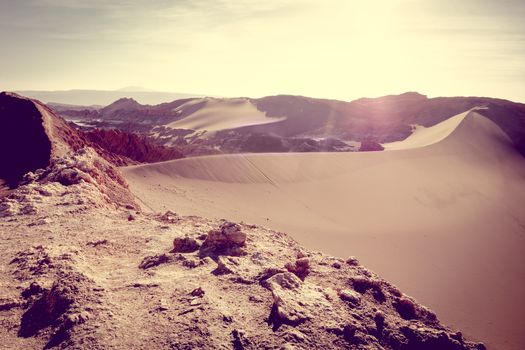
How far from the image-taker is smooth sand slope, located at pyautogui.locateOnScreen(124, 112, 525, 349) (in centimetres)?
746

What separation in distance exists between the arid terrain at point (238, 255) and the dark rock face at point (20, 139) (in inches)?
2.0

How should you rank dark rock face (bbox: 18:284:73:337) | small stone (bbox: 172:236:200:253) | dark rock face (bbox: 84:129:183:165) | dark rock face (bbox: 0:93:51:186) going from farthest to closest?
dark rock face (bbox: 84:129:183:165) < dark rock face (bbox: 0:93:51:186) < small stone (bbox: 172:236:200:253) < dark rock face (bbox: 18:284:73:337)

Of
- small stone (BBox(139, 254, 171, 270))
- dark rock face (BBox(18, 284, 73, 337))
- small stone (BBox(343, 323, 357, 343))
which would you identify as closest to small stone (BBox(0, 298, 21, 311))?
dark rock face (BBox(18, 284, 73, 337))

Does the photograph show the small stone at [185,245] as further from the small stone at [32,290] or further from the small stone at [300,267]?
the small stone at [32,290]

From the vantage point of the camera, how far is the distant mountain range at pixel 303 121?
92.6 ft

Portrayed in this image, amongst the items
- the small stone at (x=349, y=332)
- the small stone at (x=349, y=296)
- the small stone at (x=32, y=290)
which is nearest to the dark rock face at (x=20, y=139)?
the small stone at (x=32, y=290)

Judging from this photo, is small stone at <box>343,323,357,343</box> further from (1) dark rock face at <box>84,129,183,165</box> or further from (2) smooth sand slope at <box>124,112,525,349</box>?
(1) dark rock face at <box>84,129,183,165</box>

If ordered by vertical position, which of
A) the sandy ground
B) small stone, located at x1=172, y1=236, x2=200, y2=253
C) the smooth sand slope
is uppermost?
the sandy ground

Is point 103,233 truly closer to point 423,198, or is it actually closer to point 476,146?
point 423,198

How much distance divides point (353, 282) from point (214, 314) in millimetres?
1811

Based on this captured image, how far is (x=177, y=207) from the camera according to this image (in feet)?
30.2

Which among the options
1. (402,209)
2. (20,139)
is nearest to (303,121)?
(402,209)

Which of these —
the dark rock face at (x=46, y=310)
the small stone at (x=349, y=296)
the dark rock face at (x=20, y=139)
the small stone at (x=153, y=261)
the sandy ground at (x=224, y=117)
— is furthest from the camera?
the sandy ground at (x=224, y=117)

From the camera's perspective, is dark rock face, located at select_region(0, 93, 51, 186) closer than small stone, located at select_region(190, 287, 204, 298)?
No
